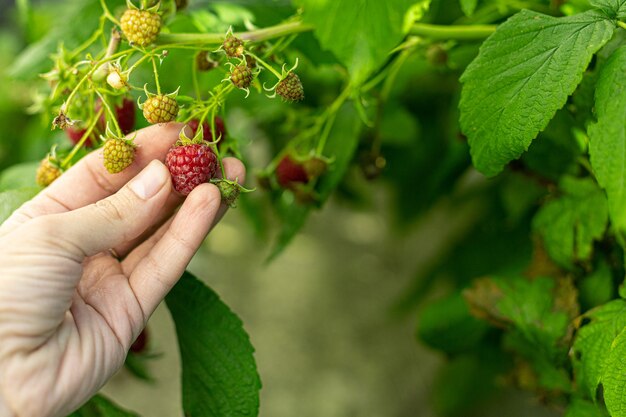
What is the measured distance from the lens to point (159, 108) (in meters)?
0.63

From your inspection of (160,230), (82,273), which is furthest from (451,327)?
(82,273)

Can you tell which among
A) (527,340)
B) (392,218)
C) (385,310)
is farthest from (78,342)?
(385,310)

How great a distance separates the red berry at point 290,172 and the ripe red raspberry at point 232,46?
239mm

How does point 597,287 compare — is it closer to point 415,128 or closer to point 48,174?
point 415,128

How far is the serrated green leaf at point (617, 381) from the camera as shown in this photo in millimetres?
625

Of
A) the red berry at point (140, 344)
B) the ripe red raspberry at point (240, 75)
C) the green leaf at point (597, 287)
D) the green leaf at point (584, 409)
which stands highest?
the ripe red raspberry at point (240, 75)

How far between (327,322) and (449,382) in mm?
403

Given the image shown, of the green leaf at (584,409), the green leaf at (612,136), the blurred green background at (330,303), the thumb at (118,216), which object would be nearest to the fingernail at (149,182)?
the thumb at (118,216)

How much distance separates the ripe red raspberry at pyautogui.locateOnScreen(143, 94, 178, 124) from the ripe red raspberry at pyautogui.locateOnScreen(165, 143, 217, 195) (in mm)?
31

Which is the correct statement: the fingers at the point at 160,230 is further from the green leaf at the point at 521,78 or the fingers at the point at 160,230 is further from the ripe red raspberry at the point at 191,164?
the green leaf at the point at 521,78

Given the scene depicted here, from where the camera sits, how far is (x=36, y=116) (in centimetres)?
142

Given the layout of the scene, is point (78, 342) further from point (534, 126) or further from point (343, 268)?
point (343, 268)

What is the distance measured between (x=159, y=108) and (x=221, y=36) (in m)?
0.10

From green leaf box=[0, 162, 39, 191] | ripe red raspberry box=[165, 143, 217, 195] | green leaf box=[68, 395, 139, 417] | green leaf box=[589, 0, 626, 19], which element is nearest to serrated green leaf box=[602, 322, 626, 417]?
green leaf box=[589, 0, 626, 19]
